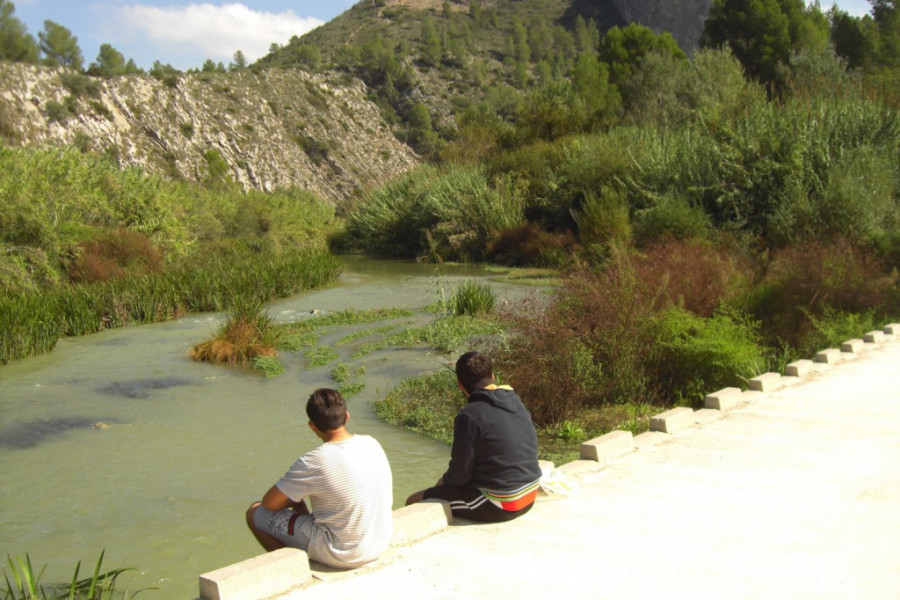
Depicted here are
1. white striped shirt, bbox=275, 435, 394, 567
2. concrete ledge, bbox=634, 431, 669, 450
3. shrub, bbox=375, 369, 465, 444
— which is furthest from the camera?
shrub, bbox=375, 369, 465, 444

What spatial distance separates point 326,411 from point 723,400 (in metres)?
5.17

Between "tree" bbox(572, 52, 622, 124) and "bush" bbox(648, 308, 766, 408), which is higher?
"tree" bbox(572, 52, 622, 124)

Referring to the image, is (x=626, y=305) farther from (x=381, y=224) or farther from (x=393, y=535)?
(x=381, y=224)

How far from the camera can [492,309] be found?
1720cm

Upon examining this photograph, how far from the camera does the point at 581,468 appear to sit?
262 inches

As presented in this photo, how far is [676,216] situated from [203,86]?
67.3 m

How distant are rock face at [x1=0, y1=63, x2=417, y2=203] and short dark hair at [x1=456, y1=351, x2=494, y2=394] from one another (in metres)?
57.5

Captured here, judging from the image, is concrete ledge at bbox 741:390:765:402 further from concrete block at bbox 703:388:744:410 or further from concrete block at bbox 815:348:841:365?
concrete block at bbox 815:348:841:365

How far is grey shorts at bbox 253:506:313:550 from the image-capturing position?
493cm

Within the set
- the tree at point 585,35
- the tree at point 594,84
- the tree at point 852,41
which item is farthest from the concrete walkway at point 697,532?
the tree at point 585,35

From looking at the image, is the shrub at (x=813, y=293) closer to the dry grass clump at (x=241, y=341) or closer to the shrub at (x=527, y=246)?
the dry grass clump at (x=241, y=341)

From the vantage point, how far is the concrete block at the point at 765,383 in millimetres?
9289

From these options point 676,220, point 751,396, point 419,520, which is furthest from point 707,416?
point 676,220

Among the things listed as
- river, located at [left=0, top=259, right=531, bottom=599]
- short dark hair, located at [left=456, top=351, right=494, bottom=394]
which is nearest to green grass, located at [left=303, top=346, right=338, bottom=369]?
river, located at [left=0, top=259, right=531, bottom=599]
